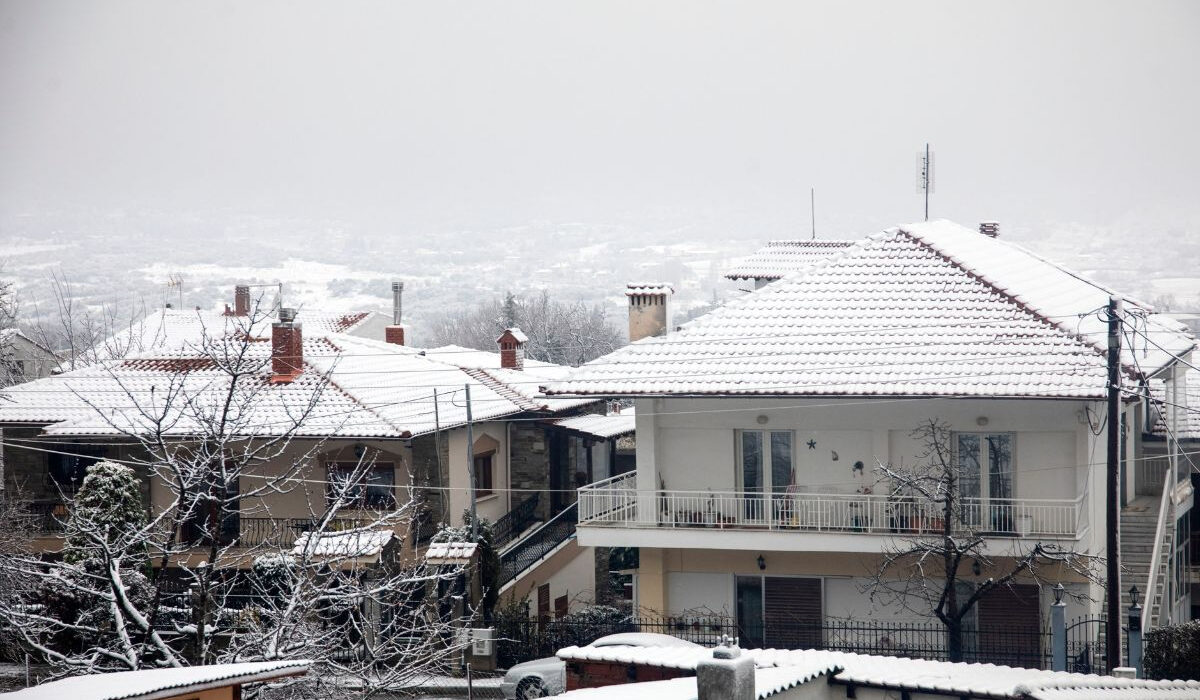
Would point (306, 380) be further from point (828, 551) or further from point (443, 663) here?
point (828, 551)

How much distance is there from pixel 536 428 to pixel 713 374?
1045cm

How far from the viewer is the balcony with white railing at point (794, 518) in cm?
1948

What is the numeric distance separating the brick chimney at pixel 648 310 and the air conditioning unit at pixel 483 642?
7.25 metres

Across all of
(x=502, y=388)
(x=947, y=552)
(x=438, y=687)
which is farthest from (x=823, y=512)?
(x=502, y=388)

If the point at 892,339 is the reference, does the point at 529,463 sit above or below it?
below

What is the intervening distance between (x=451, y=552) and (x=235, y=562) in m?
3.69

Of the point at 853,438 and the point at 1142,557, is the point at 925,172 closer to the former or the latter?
the point at 1142,557

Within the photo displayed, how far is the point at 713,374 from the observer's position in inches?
815

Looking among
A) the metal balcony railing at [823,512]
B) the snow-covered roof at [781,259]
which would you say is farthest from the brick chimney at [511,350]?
the metal balcony railing at [823,512]

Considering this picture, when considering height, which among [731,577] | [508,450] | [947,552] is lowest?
[731,577]

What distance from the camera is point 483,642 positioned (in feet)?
75.0

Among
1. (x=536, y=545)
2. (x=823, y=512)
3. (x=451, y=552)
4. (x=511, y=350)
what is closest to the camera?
(x=823, y=512)

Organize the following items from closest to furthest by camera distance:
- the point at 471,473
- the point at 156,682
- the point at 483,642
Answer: the point at 156,682, the point at 483,642, the point at 471,473

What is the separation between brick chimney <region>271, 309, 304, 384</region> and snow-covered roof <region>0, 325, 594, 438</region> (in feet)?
0.77
